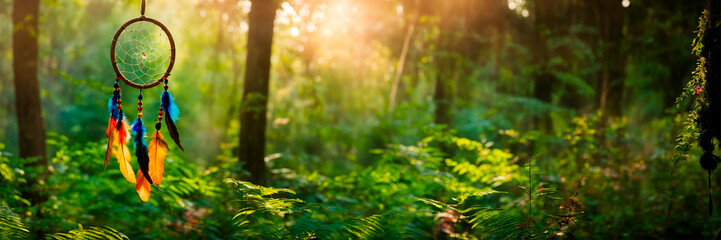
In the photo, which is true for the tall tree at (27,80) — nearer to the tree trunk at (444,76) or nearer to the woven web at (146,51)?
the woven web at (146,51)

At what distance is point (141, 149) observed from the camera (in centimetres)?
355

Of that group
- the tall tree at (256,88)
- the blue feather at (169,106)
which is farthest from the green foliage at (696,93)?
the tall tree at (256,88)

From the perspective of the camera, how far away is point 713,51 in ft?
10.5

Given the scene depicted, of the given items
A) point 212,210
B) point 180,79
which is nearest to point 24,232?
point 212,210

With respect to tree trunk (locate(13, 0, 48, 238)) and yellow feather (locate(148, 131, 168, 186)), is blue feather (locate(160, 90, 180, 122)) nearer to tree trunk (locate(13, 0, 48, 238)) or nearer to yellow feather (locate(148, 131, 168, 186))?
yellow feather (locate(148, 131, 168, 186))

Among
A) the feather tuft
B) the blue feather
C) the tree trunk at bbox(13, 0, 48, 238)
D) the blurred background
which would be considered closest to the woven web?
the blue feather

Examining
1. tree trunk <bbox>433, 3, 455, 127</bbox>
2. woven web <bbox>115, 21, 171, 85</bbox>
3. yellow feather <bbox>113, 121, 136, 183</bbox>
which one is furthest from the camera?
tree trunk <bbox>433, 3, 455, 127</bbox>

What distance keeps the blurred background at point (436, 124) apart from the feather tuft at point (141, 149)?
93 centimetres

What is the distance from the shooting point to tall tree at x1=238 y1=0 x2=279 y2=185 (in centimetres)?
663

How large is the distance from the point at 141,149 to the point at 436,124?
8172 millimetres

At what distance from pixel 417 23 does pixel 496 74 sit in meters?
6.16

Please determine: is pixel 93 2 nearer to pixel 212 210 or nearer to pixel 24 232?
pixel 212 210

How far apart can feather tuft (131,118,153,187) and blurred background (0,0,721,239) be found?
0.93 metres

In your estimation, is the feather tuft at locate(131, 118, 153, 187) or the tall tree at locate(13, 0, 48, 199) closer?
the feather tuft at locate(131, 118, 153, 187)
